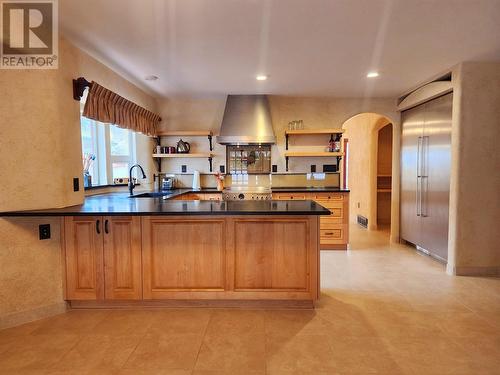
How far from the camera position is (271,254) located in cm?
258

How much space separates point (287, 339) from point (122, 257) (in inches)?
60.4

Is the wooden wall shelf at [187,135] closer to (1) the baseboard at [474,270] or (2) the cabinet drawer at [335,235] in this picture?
(2) the cabinet drawer at [335,235]

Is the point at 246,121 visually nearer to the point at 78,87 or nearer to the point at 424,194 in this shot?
the point at 78,87

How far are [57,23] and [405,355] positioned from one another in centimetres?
365

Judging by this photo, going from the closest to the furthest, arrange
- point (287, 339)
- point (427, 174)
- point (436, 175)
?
point (287, 339) < point (436, 175) < point (427, 174)

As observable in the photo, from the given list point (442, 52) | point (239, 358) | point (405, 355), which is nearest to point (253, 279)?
A: point (239, 358)

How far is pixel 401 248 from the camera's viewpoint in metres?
4.69

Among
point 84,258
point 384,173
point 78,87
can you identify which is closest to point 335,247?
point 384,173

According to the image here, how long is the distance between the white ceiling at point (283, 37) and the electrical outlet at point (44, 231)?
1.70 metres

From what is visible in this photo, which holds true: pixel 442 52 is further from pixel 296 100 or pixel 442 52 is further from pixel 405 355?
pixel 405 355

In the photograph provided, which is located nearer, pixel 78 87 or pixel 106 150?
pixel 78 87

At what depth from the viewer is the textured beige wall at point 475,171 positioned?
338cm

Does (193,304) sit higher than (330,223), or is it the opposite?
(330,223)

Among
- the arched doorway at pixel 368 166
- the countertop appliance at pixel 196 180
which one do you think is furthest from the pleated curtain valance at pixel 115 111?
the arched doorway at pixel 368 166
